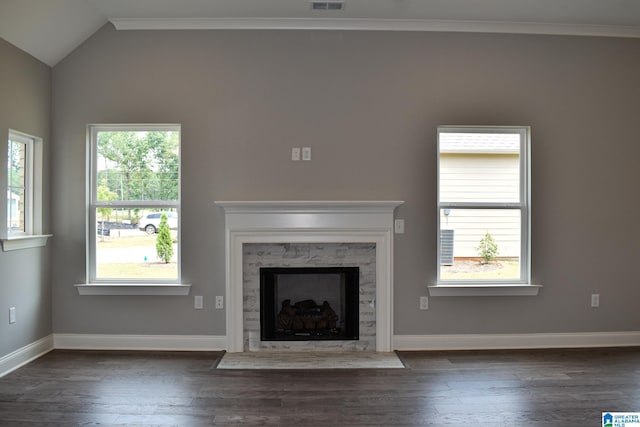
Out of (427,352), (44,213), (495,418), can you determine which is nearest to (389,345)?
(427,352)

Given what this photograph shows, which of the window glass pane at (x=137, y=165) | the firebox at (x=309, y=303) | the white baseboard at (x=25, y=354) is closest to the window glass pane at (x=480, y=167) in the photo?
the firebox at (x=309, y=303)

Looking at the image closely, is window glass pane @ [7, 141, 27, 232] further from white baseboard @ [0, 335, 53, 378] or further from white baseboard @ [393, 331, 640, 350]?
white baseboard @ [393, 331, 640, 350]

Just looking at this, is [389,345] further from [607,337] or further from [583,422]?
[607,337]

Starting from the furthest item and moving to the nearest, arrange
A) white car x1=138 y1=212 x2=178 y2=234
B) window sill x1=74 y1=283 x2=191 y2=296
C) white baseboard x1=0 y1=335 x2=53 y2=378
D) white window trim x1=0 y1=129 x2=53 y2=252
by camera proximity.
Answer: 1. white car x1=138 y1=212 x2=178 y2=234
2. window sill x1=74 y1=283 x2=191 y2=296
3. white window trim x1=0 y1=129 x2=53 y2=252
4. white baseboard x1=0 y1=335 x2=53 y2=378

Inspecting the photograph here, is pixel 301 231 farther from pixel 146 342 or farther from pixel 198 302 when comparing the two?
pixel 146 342

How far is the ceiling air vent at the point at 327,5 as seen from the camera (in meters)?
3.46

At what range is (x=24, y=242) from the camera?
3.48 m

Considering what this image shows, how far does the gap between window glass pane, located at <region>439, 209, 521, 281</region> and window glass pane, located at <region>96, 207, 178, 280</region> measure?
246 cm

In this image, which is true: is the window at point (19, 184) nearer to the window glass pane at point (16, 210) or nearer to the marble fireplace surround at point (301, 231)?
the window glass pane at point (16, 210)

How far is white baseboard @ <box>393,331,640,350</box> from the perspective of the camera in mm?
3863

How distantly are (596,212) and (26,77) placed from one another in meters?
5.01

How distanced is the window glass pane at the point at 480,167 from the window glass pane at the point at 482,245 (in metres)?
0.15

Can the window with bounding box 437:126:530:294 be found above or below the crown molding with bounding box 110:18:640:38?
below

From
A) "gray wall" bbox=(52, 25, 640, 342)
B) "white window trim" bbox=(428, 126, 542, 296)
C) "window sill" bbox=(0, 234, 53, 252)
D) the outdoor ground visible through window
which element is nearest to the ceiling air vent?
"gray wall" bbox=(52, 25, 640, 342)
